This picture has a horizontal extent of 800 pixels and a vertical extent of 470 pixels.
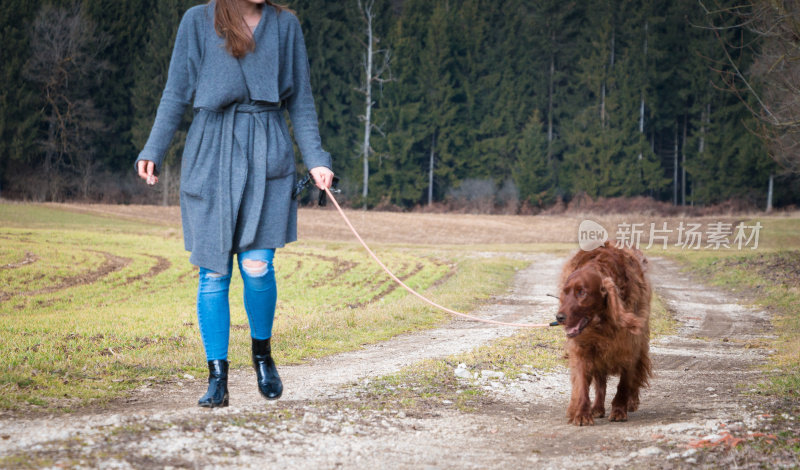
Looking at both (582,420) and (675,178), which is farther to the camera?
(675,178)

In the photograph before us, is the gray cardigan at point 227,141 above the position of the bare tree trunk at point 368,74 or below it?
below

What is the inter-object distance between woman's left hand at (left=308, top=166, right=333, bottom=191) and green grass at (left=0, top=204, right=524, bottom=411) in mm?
2138

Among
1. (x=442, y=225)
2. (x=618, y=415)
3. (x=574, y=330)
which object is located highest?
(x=574, y=330)

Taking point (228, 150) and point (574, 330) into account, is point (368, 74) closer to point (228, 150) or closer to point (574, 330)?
point (228, 150)

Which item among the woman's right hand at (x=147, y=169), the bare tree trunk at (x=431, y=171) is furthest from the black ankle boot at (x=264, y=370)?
the bare tree trunk at (x=431, y=171)

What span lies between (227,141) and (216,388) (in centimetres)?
154

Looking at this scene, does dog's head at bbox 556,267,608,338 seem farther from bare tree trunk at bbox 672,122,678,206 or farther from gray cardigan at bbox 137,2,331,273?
bare tree trunk at bbox 672,122,678,206

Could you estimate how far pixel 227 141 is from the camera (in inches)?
183

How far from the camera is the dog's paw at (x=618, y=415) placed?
5.29 m

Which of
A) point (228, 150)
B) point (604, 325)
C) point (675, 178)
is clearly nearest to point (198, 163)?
point (228, 150)

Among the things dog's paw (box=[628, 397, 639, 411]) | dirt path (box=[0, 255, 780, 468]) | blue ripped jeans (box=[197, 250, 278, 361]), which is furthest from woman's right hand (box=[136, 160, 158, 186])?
dog's paw (box=[628, 397, 639, 411])

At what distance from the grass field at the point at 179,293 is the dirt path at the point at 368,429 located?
2.07 ft

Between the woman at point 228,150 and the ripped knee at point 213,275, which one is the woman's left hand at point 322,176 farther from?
the ripped knee at point 213,275

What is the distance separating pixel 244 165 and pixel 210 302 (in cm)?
88
